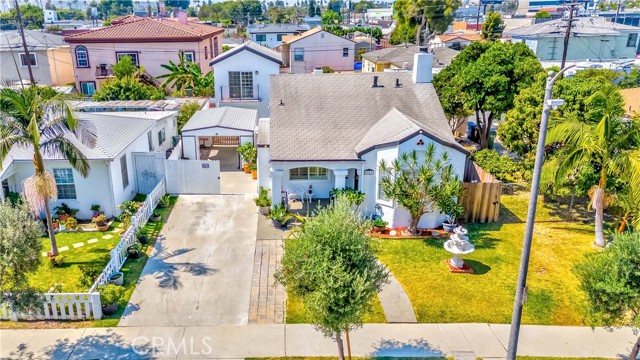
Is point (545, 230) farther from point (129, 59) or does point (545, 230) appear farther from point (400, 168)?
point (129, 59)

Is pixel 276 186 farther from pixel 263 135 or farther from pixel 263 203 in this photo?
pixel 263 135

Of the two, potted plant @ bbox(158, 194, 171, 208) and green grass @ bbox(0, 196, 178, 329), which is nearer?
green grass @ bbox(0, 196, 178, 329)

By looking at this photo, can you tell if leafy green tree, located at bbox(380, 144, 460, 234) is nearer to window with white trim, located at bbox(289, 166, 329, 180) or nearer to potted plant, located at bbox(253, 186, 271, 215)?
window with white trim, located at bbox(289, 166, 329, 180)

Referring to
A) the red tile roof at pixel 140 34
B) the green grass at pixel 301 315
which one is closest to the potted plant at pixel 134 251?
the green grass at pixel 301 315

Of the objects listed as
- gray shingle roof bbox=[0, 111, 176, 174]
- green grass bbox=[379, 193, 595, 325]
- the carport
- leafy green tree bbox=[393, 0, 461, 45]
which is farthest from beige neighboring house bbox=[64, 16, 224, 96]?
leafy green tree bbox=[393, 0, 461, 45]

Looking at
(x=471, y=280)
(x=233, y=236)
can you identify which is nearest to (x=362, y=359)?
(x=471, y=280)

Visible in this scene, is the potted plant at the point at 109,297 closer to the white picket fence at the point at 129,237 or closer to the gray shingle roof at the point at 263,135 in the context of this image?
the white picket fence at the point at 129,237

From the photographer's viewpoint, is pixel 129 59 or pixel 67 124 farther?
pixel 129 59
